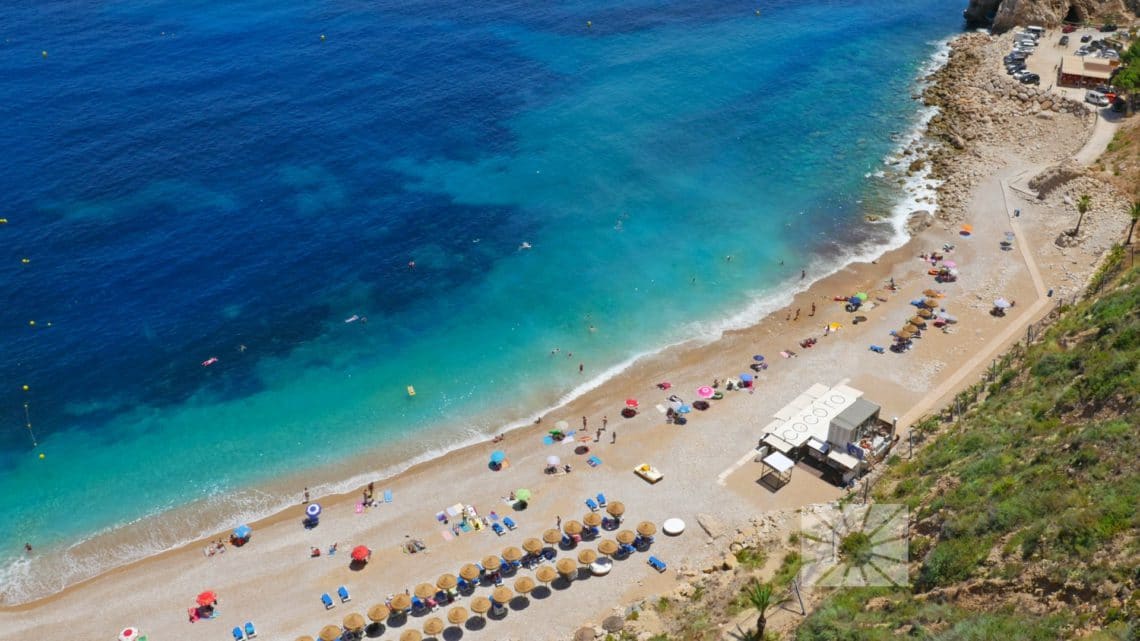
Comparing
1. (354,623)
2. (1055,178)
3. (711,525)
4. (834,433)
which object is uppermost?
(1055,178)

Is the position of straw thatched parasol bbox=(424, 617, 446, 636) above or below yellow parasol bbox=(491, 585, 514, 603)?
below

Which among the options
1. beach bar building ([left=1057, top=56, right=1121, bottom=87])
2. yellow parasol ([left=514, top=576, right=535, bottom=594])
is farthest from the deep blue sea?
beach bar building ([left=1057, top=56, right=1121, bottom=87])

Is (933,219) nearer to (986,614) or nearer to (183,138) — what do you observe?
(986,614)

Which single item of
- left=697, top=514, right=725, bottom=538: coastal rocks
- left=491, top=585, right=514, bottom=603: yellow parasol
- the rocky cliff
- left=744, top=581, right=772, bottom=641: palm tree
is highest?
the rocky cliff

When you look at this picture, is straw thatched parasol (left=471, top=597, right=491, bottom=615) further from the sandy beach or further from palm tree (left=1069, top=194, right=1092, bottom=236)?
palm tree (left=1069, top=194, right=1092, bottom=236)

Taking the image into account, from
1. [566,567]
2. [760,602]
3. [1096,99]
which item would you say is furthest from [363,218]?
[1096,99]

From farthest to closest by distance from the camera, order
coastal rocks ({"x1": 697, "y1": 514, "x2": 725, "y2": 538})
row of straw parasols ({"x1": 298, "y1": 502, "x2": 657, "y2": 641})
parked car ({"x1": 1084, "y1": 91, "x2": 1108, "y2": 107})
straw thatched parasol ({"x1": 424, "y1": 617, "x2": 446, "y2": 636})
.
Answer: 1. parked car ({"x1": 1084, "y1": 91, "x2": 1108, "y2": 107})
2. coastal rocks ({"x1": 697, "y1": 514, "x2": 725, "y2": 538})
3. row of straw parasols ({"x1": 298, "y1": 502, "x2": 657, "y2": 641})
4. straw thatched parasol ({"x1": 424, "y1": 617, "x2": 446, "y2": 636})

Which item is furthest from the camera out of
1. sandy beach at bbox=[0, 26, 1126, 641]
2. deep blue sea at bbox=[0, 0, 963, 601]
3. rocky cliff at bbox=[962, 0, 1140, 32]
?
rocky cliff at bbox=[962, 0, 1140, 32]
